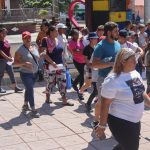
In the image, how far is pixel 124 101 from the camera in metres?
4.61

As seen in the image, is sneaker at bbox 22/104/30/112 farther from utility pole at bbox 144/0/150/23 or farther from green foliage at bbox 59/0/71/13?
green foliage at bbox 59/0/71/13

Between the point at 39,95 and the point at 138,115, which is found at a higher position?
the point at 138,115

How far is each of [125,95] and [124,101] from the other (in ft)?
0.26

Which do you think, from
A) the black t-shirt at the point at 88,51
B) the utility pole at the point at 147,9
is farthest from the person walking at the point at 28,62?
the utility pole at the point at 147,9

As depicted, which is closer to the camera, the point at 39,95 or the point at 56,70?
the point at 56,70

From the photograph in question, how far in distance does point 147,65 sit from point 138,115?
11.1 feet

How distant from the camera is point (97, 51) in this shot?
646cm

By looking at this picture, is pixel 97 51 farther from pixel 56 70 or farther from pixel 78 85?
pixel 78 85

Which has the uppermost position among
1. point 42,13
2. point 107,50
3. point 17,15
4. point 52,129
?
point 42,13

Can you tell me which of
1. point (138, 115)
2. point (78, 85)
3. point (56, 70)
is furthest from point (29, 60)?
point (138, 115)

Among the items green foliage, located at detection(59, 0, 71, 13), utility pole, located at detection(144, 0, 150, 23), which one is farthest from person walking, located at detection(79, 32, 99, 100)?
green foliage, located at detection(59, 0, 71, 13)

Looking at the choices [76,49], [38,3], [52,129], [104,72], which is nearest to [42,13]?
[38,3]

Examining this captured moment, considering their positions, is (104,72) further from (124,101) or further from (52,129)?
(124,101)

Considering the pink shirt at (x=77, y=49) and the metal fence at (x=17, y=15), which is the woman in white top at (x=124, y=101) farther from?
the metal fence at (x=17, y=15)
